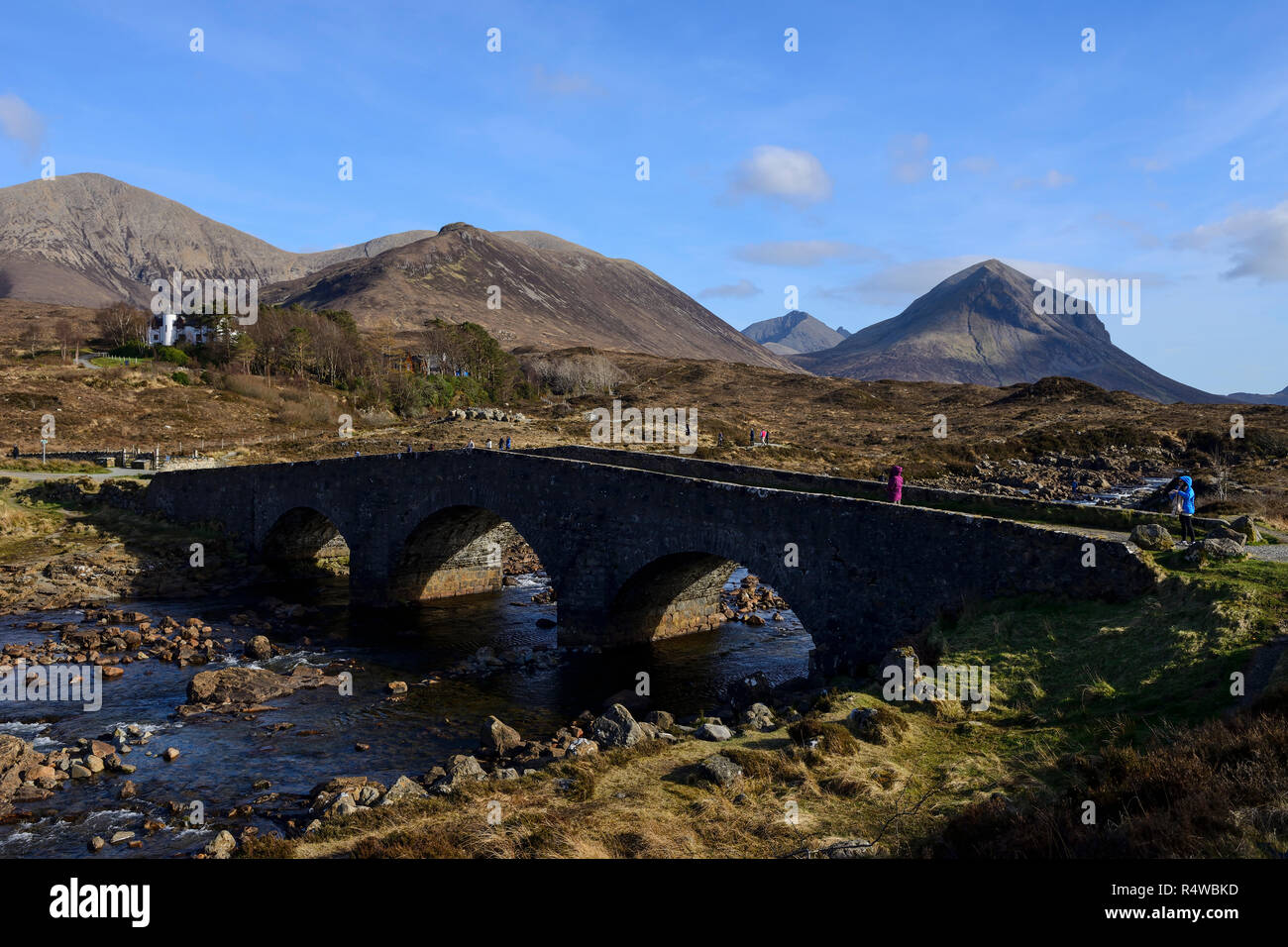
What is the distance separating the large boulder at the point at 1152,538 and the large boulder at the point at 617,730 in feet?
32.9

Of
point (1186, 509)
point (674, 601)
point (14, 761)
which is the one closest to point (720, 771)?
point (1186, 509)

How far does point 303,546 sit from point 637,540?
22397 millimetres

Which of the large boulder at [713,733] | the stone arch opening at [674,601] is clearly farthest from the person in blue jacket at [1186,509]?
the stone arch opening at [674,601]

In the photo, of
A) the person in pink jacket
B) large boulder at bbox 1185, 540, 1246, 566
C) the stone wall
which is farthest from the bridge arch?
large boulder at bbox 1185, 540, 1246, 566

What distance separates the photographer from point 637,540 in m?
24.2

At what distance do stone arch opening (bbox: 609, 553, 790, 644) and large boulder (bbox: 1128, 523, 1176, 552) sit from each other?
33.4 ft

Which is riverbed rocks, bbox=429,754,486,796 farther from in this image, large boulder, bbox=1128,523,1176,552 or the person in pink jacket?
large boulder, bbox=1128,523,1176,552

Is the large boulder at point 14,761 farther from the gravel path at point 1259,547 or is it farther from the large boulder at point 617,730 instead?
the gravel path at point 1259,547

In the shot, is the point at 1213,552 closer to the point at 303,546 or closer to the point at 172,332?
the point at 303,546

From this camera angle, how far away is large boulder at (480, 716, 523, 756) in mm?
17500
